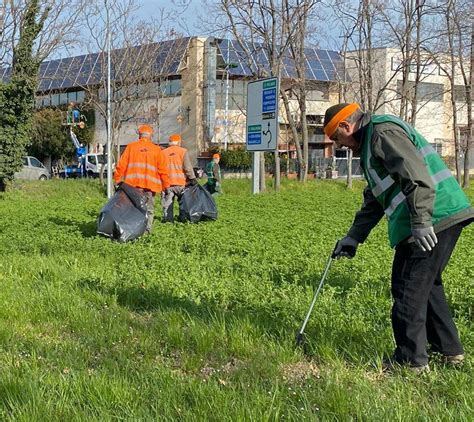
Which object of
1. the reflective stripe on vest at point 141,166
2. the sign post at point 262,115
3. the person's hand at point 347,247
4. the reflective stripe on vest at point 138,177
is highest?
the sign post at point 262,115

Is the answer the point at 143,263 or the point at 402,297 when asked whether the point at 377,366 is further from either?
the point at 143,263

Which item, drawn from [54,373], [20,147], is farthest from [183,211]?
[20,147]

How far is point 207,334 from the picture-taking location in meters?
4.30

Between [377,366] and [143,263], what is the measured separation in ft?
12.6

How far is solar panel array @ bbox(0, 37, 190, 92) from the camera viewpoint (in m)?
27.1

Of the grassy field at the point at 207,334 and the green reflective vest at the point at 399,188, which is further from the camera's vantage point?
the green reflective vest at the point at 399,188

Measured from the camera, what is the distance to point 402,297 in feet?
11.7

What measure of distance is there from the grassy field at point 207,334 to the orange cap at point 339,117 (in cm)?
142

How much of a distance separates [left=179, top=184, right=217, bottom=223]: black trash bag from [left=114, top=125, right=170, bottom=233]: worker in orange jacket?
1.44m

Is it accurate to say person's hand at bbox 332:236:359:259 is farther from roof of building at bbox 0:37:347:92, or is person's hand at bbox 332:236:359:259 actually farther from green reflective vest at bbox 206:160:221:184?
roof of building at bbox 0:37:347:92

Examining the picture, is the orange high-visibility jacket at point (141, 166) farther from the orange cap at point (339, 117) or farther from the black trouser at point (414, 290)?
the black trouser at point (414, 290)

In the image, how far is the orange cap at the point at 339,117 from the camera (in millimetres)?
3613

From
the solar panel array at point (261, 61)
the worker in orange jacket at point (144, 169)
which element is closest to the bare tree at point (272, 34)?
the solar panel array at point (261, 61)

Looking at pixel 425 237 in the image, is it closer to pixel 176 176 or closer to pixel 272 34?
pixel 176 176
